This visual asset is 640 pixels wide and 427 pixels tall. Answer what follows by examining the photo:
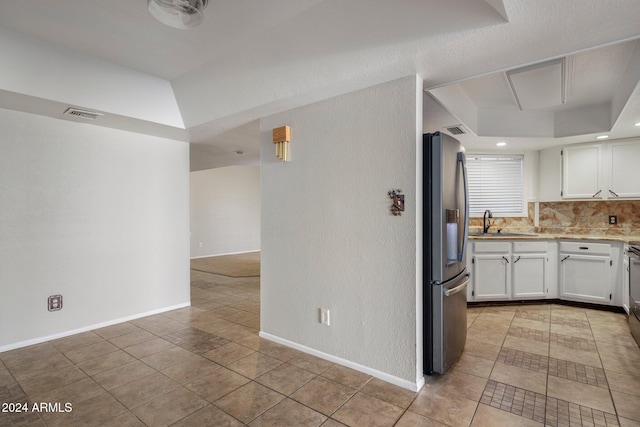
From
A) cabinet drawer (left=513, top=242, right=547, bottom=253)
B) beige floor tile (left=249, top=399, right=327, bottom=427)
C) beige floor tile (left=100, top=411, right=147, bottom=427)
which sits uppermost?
cabinet drawer (left=513, top=242, right=547, bottom=253)

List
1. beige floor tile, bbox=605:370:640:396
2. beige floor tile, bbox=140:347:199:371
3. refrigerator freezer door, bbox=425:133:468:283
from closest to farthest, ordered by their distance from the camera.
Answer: beige floor tile, bbox=605:370:640:396 < refrigerator freezer door, bbox=425:133:468:283 < beige floor tile, bbox=140:347:199:371

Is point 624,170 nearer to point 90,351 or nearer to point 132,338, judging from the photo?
point 132,338

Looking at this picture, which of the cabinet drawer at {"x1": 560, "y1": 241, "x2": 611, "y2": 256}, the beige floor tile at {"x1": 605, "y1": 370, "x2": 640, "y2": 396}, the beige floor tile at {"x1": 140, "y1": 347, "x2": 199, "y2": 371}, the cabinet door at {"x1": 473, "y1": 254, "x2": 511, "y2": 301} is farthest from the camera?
the cabinet door at {"x1": 473, "y1": 254, "x2": 511, "y2": 301}

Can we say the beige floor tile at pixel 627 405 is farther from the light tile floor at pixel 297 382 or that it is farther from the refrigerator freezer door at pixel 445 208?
the refrigerator freezer door at pixel 445 208

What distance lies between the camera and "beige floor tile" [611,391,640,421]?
192 centimetres

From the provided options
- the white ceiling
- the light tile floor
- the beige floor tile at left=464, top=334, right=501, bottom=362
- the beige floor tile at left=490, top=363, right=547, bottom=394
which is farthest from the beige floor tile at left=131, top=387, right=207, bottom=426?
the white ceiling

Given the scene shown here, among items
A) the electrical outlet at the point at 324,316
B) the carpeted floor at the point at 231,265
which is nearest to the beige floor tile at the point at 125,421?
the electrical outlet at the point at 324,316

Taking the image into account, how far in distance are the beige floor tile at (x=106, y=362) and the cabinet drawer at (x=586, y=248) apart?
4957 millimetres

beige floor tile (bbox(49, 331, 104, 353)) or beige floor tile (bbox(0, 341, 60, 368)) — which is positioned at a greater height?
beige floor tile (bbox(0, 341, 60, 368))

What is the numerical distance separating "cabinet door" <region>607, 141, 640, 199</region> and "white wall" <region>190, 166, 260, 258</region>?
8.30 m

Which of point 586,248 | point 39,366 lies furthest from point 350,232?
point 586,248

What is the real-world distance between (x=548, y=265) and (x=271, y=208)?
3649 mm

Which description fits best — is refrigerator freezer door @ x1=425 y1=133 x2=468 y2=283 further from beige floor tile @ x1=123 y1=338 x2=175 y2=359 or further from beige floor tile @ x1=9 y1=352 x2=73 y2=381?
beige floor tile @ x1=9 y1=352 x2=73 y2=381

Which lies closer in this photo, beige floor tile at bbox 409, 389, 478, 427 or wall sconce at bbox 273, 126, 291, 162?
beige floor tile at bbox 409, 389, 478, 427
